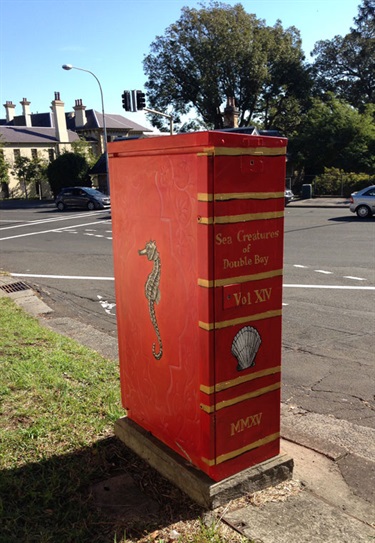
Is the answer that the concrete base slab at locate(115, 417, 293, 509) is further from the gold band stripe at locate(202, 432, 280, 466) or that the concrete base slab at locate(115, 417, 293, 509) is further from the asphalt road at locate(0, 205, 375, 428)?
the asphalt road at locate(0, 205, 375, 428)

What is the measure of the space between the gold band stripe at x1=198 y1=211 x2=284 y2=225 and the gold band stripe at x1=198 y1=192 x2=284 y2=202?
0.29 ft

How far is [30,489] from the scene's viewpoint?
3.04 m

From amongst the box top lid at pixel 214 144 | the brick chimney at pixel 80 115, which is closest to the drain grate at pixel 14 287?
the box top lid at pixel 214 144

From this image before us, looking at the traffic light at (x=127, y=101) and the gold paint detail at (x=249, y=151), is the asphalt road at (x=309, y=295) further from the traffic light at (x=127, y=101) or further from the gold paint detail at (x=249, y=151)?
the traffic light at (x=127, y=101)

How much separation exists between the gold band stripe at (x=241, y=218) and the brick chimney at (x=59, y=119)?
60.5 m

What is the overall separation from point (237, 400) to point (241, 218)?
1046mm

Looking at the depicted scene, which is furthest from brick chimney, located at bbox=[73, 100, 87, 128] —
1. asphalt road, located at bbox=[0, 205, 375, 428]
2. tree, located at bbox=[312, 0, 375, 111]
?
asphalt road, located at bbox=[0, 205, 375, 428]

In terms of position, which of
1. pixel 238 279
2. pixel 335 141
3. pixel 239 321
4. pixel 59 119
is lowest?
pixel 239 321

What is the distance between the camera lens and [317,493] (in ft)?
10.1

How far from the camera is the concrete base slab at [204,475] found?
284cm

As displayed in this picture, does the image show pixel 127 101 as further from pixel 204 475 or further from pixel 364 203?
pixel 204 475

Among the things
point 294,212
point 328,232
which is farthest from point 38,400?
point 294,212

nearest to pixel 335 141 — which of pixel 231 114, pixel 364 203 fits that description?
pixel 231 114

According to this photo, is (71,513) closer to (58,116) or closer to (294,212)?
(294,212)
